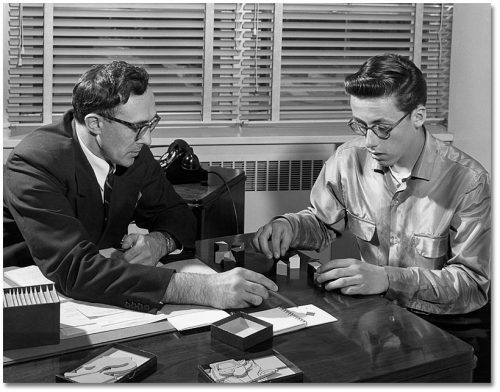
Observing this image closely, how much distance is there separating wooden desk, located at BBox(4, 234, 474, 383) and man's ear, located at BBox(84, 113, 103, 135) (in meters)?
0.72

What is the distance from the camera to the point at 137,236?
2195 millimetres

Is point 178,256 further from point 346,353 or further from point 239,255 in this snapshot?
point 346,353

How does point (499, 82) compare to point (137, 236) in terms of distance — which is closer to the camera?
point (499, 82)

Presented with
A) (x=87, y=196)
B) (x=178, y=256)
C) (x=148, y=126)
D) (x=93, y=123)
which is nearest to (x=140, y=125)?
(x=148, y=126)

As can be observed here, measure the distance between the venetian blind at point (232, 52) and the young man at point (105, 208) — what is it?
37.0 inches

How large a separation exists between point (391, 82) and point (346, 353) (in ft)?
3.00

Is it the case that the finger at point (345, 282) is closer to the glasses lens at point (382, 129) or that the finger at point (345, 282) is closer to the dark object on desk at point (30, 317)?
the glasses lens at point (382, 129)

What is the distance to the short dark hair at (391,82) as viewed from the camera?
7.11ft

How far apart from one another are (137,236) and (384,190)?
2.46 feet

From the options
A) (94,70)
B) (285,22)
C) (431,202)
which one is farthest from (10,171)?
(285,22)

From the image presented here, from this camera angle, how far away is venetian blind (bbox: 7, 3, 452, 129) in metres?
3.17

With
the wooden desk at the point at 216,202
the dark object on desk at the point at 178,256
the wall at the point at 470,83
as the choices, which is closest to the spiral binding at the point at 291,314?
the dark object on desk at the point at 178,256

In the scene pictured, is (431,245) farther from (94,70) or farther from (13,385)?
(13,385)

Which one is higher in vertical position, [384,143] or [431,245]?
[384,143]
